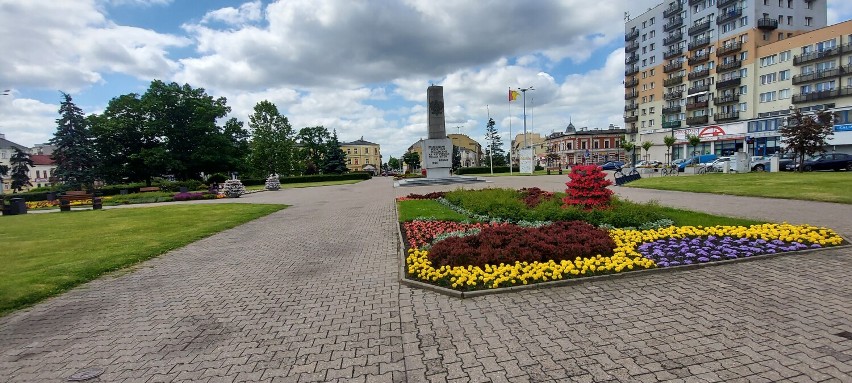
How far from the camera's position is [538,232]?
8398 millimetres

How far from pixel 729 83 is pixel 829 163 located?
33.8 meters

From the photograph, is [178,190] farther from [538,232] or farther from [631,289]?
[631,289]

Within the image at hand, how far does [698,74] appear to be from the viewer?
65.5m

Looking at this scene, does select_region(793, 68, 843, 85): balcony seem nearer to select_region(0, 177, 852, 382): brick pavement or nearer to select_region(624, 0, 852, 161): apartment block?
select_region(624, 0, 852, 161): apartment block

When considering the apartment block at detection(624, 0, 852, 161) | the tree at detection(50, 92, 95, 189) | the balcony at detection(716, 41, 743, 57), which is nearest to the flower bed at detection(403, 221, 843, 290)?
the tree at detection(50, 92, 95, 189)

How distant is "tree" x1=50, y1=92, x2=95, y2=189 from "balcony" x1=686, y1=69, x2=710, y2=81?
280ft

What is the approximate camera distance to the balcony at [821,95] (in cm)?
4506

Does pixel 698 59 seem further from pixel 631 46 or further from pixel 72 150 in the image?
pixel 72 150

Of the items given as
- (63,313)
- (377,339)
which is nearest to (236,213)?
(63,313)

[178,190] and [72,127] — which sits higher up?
[72,127]

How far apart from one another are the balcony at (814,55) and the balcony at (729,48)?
8348 millimetres

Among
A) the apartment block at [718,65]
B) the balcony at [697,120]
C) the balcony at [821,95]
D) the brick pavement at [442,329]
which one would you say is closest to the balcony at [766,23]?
the apartment block at [718,65]

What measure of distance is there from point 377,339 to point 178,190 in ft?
130

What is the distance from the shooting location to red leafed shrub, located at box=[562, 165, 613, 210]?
1217cm
